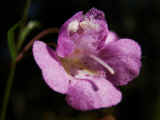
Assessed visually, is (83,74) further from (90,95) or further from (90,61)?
(90,95)

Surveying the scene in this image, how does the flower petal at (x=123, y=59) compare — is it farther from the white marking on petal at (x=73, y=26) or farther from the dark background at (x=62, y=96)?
the dark background at (x=62, y=96)

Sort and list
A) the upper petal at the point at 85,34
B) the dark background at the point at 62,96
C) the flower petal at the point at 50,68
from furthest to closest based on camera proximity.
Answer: the dark background at the point at 62,96
the upper petal at the point at 85,34
the flower petal at the point at 50,68

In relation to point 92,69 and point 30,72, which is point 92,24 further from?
point 30,72

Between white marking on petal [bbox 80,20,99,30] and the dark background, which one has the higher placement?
white marking on petal [bbox 80,20,99,30]

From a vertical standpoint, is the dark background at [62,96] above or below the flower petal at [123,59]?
below

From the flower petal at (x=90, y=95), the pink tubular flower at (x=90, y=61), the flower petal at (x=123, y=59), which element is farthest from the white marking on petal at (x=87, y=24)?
the flower petal at (x=90, y=95)

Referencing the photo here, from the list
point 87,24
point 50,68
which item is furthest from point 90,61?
point 50,68

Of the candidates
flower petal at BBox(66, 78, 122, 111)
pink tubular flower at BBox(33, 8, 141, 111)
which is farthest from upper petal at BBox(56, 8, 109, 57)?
flower petal at BBox(66, 78, 122, 111)

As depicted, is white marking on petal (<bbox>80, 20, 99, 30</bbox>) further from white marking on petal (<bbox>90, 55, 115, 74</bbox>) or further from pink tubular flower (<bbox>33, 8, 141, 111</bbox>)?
white marking on petal (<bbox>90, 55, 115, 74</bbox>)
